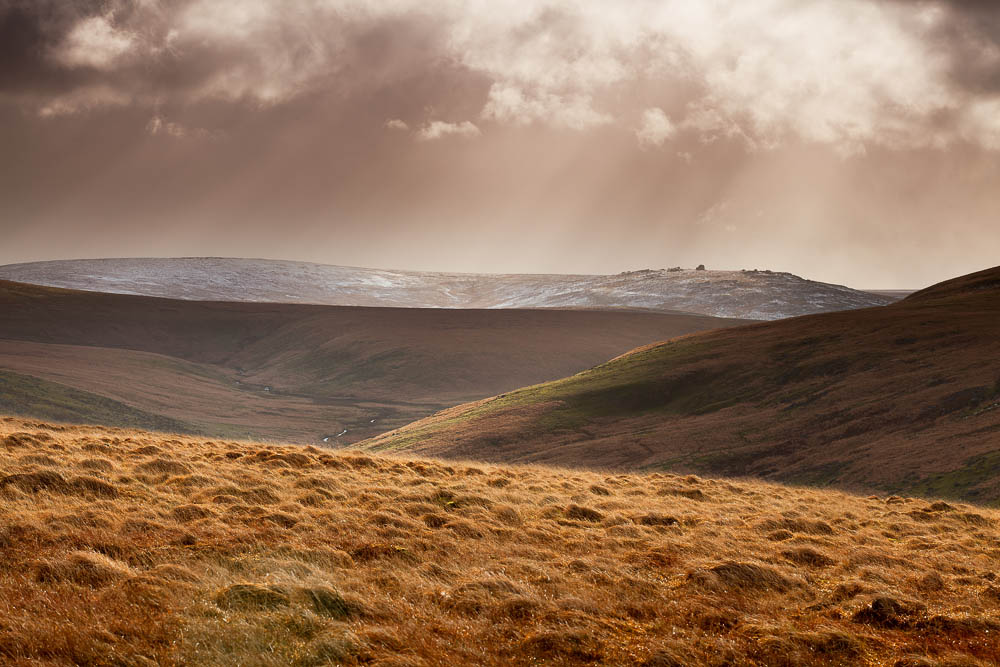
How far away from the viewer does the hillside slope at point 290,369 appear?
11212 centimetres

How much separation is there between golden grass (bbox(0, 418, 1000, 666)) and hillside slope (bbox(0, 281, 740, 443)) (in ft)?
268

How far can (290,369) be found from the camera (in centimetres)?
17838

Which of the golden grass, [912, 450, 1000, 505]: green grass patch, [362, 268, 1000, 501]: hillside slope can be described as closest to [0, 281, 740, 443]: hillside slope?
[362, 268, 1000, 501]: hillside slope

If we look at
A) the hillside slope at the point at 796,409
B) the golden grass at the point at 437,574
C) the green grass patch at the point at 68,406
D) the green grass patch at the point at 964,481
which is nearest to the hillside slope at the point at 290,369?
the green grass patch at the point at 68,406

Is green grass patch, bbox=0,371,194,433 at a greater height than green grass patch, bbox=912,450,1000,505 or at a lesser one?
lesser

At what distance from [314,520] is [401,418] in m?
107

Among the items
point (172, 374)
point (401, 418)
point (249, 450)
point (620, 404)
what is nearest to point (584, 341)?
point (401, 418)

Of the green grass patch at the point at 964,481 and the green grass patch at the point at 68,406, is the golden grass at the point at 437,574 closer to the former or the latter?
the green grass patch at the point at 964,481

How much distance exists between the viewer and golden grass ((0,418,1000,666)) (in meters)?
11.3

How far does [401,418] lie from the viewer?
124 metres

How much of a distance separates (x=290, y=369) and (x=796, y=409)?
454 ft

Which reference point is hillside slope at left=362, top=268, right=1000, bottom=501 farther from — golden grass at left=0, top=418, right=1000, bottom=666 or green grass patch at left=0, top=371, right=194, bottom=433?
green grass patch at left=0, top=371, right=194, bottom=433

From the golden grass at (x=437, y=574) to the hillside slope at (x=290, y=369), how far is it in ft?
268

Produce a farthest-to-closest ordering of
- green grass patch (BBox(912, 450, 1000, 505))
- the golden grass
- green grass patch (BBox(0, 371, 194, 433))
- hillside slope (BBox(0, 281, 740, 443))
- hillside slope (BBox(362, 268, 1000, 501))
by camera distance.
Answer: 1. hillside slope (BBox(0, 281, 740, 443))
2. green grass patch (BBox(0, 371, 194, 433))
3. hillside slope (BBox(362, 268, 1000, 501))
4. green grass patch (BBox(912, 450, 1000, 505))
5. the golden grass
